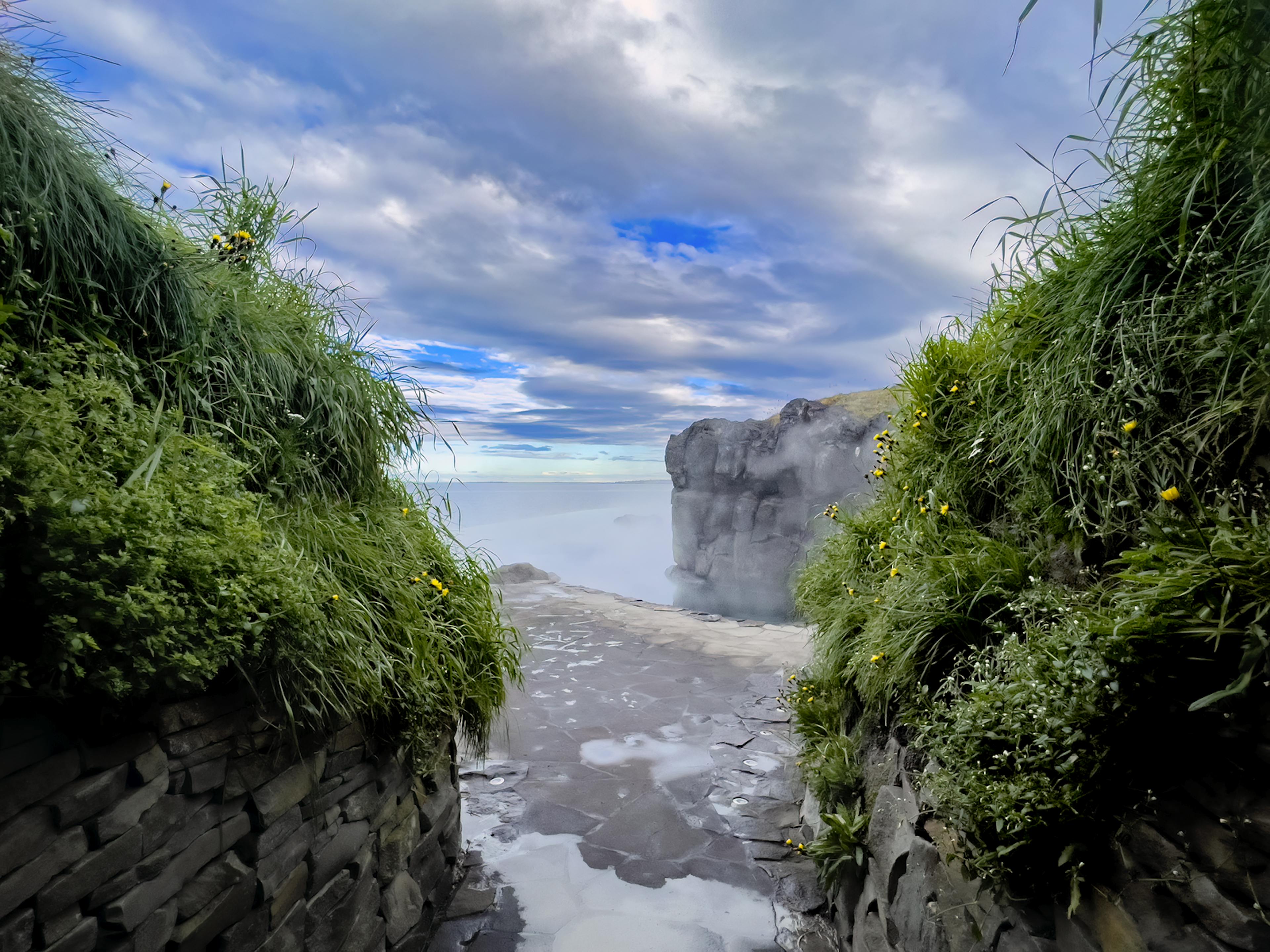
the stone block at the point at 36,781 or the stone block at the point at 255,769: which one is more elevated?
the stone block at the point at 36,781

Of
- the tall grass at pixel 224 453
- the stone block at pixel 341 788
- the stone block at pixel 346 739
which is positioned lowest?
the stone block at pixel 341 788

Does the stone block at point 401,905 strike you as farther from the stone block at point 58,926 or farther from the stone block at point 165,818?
the stone block at point 58,926

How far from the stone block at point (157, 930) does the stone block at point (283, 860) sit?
0.91 feet

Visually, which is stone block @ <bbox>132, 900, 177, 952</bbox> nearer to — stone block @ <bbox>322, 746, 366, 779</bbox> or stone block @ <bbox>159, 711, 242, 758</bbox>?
stone block @ <bbox>159, 711, 242, 758</bbox>

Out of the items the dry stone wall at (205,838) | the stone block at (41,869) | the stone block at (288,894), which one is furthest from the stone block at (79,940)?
the stone block at (288,894)

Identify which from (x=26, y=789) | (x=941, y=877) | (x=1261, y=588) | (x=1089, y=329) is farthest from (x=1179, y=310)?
(x=26, y=789)

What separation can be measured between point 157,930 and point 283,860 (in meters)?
0.44

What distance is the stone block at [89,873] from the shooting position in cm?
143

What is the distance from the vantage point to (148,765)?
5.43ft

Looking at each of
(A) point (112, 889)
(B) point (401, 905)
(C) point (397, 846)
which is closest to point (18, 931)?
(A) point (112, 889)

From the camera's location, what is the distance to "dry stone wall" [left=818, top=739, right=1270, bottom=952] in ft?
4.21

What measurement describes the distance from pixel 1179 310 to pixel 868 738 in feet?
6.46

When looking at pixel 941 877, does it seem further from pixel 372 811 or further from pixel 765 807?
pixel 765 807

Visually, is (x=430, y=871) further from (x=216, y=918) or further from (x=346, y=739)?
(x=216, y=918)
